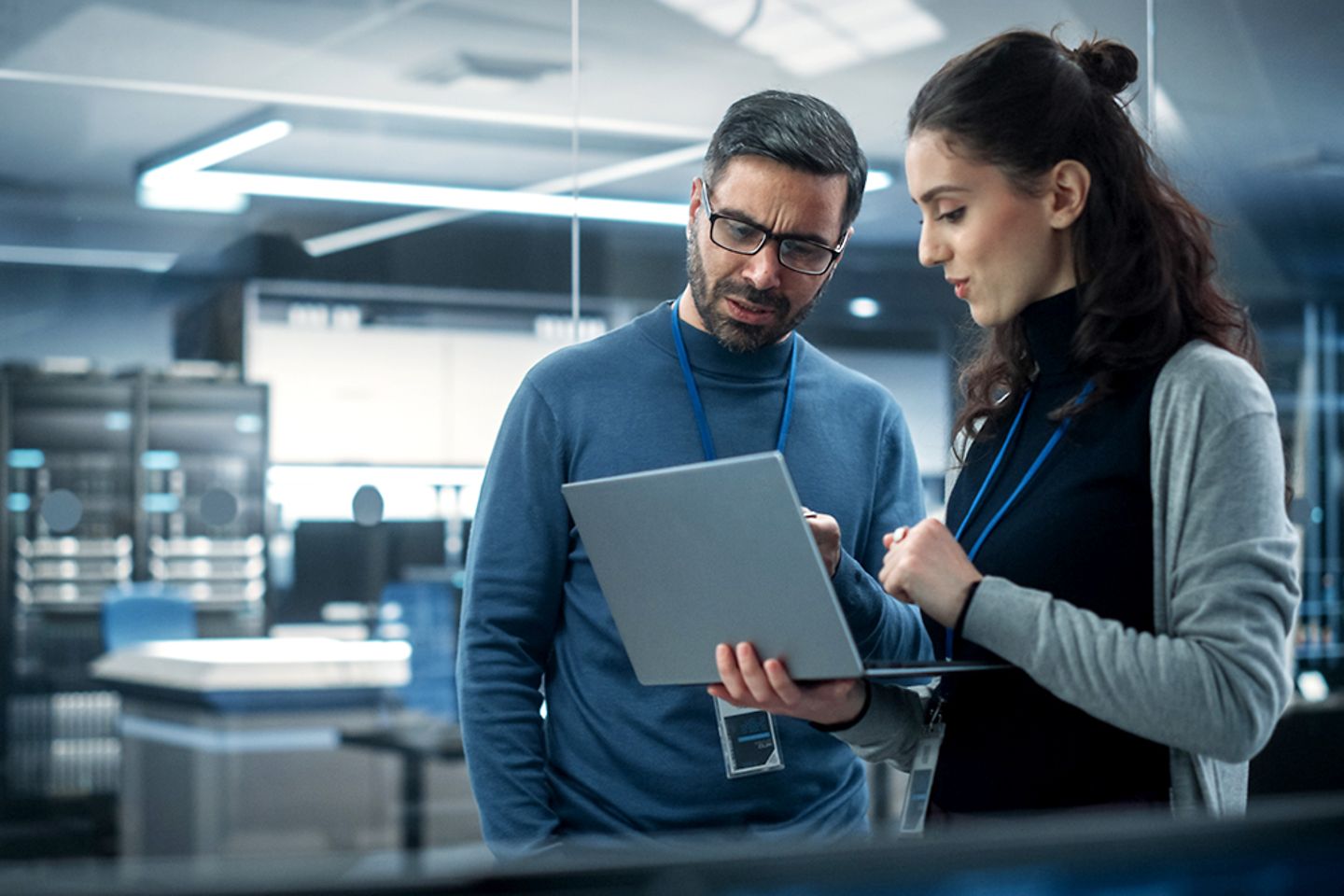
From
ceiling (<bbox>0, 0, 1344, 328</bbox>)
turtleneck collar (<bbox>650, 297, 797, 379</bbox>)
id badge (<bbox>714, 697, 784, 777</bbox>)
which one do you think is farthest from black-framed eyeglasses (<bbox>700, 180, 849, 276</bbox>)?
ceiling (<bbox>0, 0, 1344, 328</bbox>)

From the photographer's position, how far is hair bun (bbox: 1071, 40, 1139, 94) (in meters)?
1.34

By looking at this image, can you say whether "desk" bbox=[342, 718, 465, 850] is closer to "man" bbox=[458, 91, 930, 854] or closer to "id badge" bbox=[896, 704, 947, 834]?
"man" bbox=[458, 91, 930, 854]

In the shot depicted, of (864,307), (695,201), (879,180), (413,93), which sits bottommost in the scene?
(695,201)

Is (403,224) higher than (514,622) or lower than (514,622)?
higher

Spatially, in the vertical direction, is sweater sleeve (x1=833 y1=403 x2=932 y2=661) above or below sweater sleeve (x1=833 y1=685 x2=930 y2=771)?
above

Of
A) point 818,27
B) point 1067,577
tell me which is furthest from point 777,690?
point 818,27

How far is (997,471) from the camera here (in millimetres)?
1356

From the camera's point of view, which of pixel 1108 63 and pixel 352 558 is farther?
pixel 352 558

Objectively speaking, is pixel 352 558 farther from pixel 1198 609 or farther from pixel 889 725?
pixel 1198 609

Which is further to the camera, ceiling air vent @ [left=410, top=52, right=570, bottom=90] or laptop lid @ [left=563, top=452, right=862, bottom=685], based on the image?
ceiling air vent @ [left=410, top=52, right=570, bottom=90]

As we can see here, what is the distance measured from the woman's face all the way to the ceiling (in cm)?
221

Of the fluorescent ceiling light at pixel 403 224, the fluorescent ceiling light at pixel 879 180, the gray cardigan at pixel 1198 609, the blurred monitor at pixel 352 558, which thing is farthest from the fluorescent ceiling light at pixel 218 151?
the gray cardigan at pixel 1198 609

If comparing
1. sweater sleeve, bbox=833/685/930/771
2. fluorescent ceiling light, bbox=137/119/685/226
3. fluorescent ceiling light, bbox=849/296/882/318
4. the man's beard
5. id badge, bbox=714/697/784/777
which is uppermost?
fluorescent ceiling light, bbox=137/119/685/226

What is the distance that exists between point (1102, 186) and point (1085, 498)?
0.95 feet
